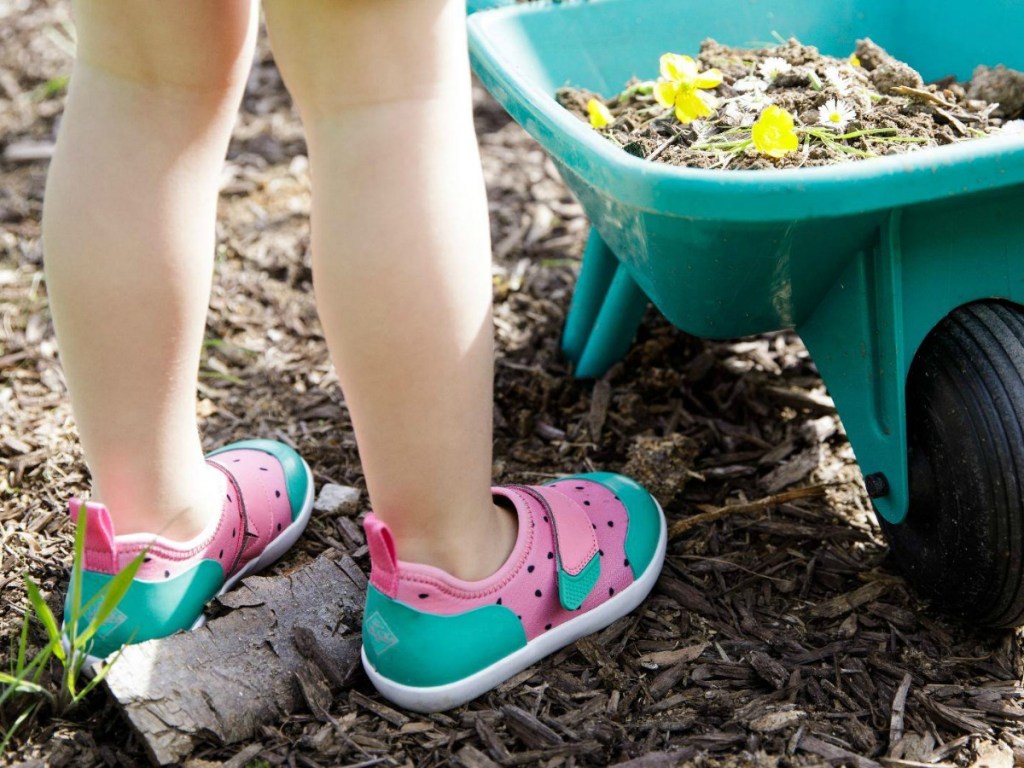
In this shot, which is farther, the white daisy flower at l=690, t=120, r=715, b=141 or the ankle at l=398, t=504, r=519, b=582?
the white daisy flower at l=690, t=120, r=715, b=141

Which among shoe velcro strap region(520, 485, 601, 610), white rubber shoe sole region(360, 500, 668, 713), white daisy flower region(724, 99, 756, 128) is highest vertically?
white daisy flower region(724, 99, 756, 128)

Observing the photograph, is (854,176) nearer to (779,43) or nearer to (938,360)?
(938,360)

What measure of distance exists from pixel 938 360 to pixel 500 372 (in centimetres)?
87

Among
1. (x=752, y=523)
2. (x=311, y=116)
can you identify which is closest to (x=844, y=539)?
(x=752, y=523)

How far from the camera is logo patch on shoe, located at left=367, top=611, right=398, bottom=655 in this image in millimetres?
1184

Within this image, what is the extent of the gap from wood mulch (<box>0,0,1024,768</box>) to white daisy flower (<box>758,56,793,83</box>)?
56cm

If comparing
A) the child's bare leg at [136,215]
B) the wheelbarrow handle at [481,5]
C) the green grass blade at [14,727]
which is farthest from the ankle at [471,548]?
the wheelbarrow handle at [481,5]

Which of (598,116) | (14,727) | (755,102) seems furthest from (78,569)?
(755,102)

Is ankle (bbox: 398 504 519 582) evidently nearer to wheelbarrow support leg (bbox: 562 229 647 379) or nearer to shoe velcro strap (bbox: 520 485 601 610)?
shoe velcro strap (bbox: 520 485 601 610)

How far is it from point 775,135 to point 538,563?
59 cm

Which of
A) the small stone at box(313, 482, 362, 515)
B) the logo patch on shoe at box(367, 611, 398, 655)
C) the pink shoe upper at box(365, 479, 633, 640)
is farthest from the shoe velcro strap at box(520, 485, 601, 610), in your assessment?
the small stone at box(313, 482, 362, 515)

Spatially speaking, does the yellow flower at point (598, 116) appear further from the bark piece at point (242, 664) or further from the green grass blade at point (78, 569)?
the green grass blade at point (78, 569)

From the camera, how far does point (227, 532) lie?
4.41 ft

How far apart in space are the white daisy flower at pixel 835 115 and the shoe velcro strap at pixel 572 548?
0.59 metres
